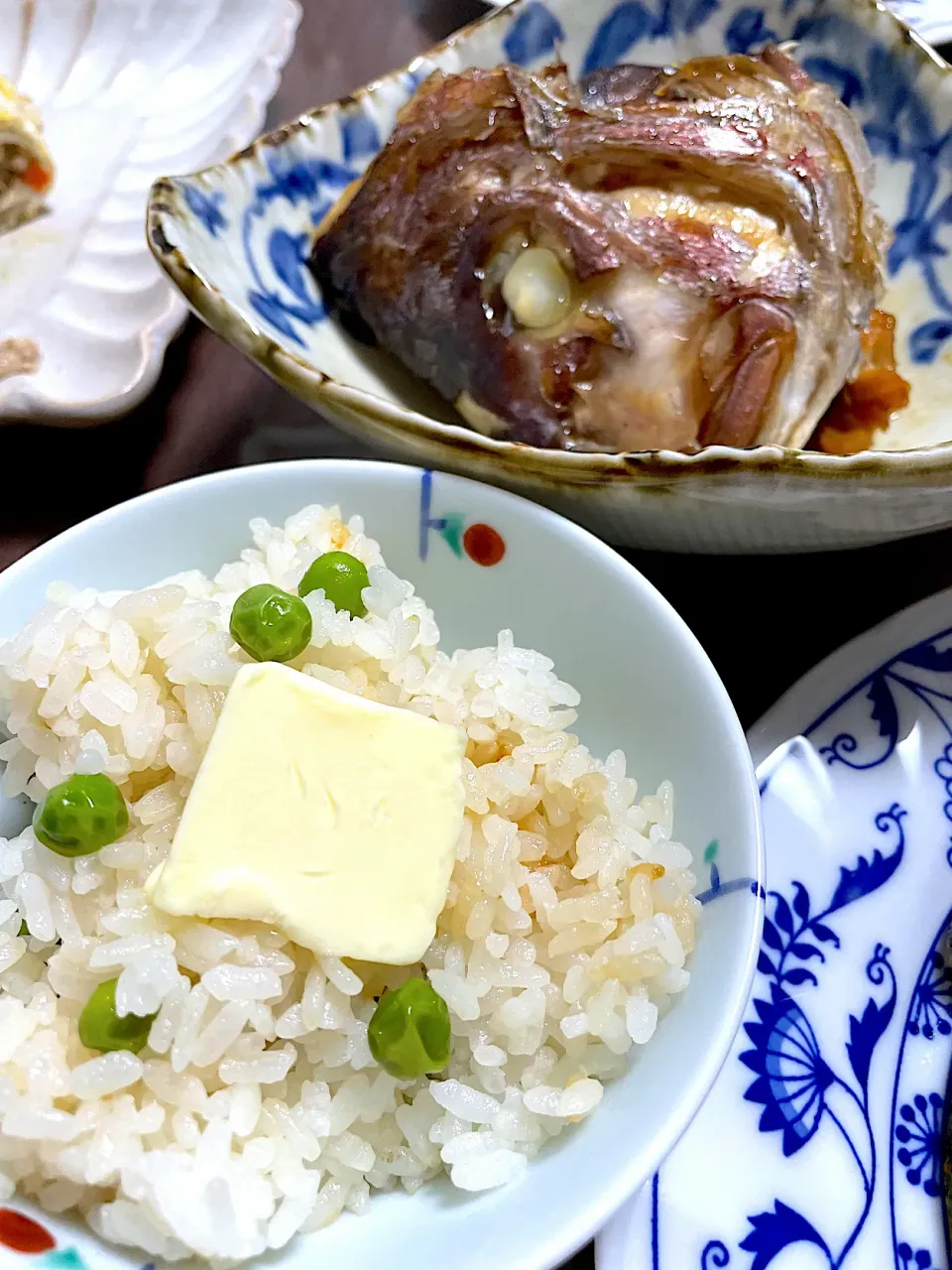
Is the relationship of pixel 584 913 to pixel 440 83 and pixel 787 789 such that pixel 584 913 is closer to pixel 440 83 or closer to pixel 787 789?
pixel 787 789

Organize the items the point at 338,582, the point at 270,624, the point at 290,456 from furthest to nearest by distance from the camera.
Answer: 1. the point at 290,456
2. the point at 338,582
3. the point at 270,624

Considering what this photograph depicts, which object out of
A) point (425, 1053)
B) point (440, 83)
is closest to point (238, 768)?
point (425, 1053)

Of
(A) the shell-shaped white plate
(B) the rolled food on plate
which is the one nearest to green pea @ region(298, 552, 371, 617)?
(A) the shell-shaped white plate

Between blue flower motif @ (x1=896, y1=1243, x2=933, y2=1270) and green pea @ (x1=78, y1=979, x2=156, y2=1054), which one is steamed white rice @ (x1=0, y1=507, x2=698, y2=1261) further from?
blue flower motif @ (x1=896, y1=1243, x2=933, y2=1270)

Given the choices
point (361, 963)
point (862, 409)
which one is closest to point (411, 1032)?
point (361, 963)

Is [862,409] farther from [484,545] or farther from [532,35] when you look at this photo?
[532,35]

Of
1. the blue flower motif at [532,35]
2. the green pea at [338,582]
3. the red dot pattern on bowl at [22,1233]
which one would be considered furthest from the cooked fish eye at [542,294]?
the red dot pattern on bowl at [22,1233]
